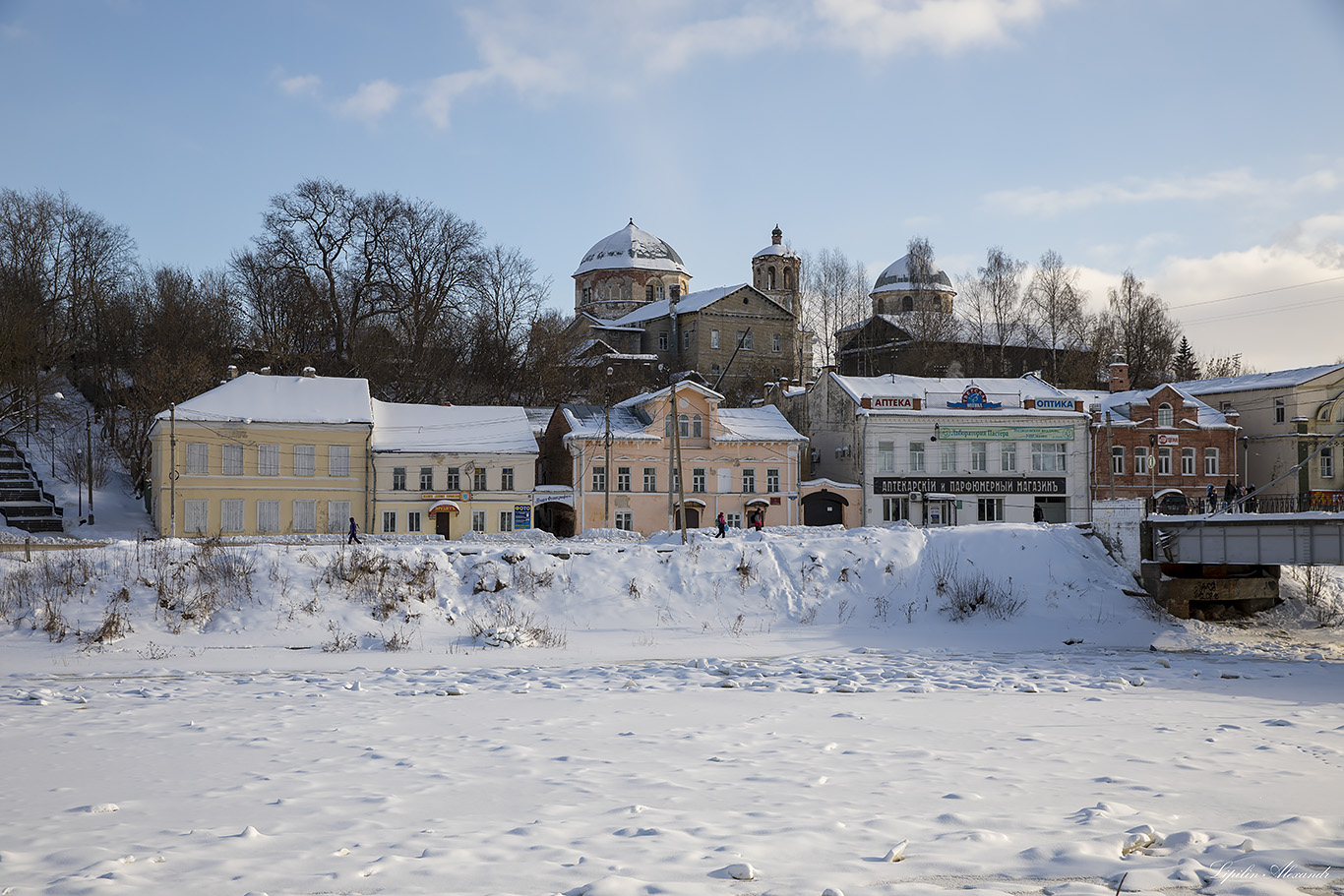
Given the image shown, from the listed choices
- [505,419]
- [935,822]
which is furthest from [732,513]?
[935,822]

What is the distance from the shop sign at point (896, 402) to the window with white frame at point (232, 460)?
97.9 feet

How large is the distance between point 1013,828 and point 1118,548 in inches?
1060

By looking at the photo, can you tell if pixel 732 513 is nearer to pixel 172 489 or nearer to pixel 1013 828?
pixel 172 489

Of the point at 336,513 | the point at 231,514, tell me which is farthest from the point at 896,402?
the point at 231,514

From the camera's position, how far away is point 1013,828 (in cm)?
925

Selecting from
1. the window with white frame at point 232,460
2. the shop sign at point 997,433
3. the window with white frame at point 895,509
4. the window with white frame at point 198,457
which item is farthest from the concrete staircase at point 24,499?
the shop sign at point 997,433

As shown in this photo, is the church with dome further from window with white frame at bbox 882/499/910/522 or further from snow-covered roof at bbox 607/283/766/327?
window with white frame at bbox 882/499/910/522

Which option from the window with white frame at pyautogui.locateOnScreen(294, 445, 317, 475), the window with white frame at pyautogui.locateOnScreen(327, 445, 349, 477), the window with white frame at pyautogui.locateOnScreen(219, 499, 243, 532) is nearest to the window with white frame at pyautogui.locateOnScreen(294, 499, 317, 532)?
the window with white frame at pyautogui.locateOnScreen(294, 445, 317, 475)

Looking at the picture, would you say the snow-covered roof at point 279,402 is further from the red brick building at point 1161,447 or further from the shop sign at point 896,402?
the red brick building at point 1161,447

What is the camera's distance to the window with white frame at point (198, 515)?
45.9 metres

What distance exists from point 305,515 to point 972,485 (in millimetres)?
31860

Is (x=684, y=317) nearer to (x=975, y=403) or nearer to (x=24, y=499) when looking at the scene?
(x=975, y=403)

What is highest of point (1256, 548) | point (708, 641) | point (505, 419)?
point (505, 419)

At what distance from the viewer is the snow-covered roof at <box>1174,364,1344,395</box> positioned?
190 ft
